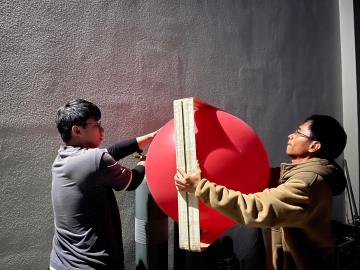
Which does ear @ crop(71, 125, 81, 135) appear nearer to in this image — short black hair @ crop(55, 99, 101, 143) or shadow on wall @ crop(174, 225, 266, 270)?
short black hair @ crop(55, 99, 101, 143)

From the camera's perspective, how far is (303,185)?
1.53 meters

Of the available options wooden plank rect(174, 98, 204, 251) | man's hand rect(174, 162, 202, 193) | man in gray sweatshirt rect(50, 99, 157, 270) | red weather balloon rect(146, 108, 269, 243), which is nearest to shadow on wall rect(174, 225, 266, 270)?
man in gray sweatshirt rect(50, 99, 157, 270)

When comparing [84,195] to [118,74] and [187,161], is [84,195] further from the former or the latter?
[118,74]

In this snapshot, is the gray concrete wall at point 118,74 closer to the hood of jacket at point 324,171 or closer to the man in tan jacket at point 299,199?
the man in tan jacket at point 299,199

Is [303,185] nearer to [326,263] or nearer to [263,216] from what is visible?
[263,216]

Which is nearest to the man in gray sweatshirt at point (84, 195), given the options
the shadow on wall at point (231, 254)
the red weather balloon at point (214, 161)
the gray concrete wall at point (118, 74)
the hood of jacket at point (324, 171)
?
the red weather balloon at point (214, 161)

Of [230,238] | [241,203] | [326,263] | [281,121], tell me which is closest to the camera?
[241,203]

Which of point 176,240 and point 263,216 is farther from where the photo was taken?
point 176,240

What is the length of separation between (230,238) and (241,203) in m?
1.74

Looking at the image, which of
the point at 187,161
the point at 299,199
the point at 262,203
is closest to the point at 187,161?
the point at 187,161

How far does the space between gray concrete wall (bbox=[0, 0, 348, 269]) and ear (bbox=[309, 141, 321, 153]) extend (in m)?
1.12

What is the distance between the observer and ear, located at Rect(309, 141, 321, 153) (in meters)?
1.76

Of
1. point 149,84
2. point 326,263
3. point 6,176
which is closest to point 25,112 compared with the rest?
point 6,176

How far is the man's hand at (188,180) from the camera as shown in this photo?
1.37m
